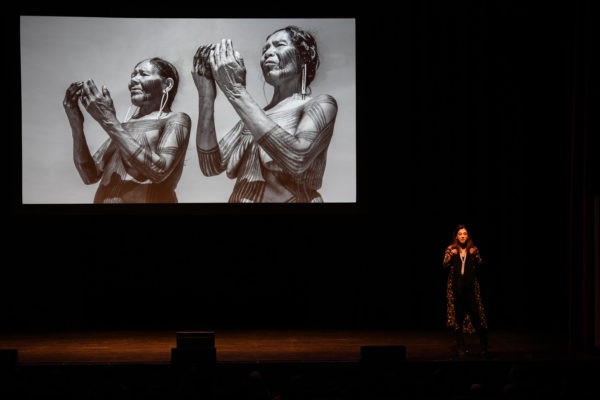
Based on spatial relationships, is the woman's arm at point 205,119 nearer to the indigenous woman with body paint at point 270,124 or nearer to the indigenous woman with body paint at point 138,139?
the indigenous woman with body paint at point 270,124

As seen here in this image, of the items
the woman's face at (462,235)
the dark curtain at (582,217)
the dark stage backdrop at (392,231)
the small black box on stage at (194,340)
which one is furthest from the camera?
the dark stage backdrop at (392,231)

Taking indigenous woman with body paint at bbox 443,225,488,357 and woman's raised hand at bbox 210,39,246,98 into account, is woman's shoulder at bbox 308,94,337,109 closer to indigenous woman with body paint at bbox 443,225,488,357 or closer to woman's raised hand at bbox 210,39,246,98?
woman's raised hand at bbox 210,39,246,98

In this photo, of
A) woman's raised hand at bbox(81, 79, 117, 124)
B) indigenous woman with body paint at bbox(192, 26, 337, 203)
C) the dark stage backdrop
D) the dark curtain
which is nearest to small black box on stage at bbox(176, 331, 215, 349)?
indigenous woman with body paint at bbox(192, 26, 337, 203)

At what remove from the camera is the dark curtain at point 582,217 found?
7.95 m

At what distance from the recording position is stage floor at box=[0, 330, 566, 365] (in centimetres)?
749

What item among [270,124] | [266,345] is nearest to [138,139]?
[270,124]

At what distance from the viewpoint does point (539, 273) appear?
30.1ft

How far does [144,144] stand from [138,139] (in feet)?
0.25

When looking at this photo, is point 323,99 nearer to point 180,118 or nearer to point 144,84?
point 180,118

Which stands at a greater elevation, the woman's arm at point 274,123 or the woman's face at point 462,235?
the woman's arm at point 274,123

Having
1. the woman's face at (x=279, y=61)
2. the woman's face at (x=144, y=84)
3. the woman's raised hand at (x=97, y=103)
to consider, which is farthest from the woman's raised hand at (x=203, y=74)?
the woman's raised hand at (x=97, y=103)

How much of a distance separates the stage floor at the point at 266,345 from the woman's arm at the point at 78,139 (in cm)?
162

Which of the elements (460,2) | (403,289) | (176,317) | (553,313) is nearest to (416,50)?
(460,2)

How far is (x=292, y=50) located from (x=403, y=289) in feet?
8.94
